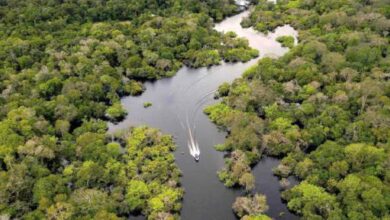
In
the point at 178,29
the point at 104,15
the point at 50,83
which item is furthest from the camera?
the point at 104,15

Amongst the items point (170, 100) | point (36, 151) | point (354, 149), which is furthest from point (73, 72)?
point (354, 149)

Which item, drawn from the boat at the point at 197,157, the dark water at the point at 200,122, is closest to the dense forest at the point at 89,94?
the dark water at the point at 200,122

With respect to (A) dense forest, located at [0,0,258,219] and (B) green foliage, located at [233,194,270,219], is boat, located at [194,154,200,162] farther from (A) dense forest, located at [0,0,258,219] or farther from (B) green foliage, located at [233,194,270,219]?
(B) green foliage, located at [233,194,270,219]

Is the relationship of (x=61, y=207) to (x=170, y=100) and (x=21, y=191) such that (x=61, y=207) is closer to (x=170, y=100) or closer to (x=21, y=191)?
(x=21, y=191)

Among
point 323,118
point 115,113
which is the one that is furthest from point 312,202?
point 115,113

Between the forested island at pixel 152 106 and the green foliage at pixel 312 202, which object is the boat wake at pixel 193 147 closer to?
the forested island at pixel 152 106

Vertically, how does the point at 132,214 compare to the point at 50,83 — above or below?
below
